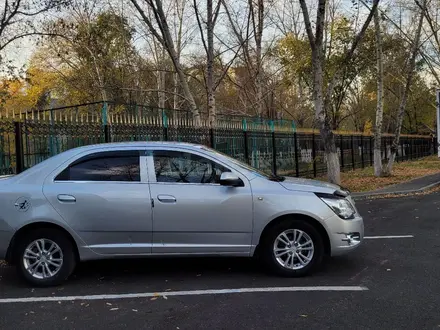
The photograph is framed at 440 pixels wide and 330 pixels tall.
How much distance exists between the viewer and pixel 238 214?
5531 millimetres

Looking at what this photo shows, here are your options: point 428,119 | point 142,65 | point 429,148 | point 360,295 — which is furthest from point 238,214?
point 428,119

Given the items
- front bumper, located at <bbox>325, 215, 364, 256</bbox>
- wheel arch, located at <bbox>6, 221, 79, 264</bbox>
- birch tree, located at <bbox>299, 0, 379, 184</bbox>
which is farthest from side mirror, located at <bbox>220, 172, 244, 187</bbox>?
birch tree, located at <bbox>299, 0, 379, 184</bbox>

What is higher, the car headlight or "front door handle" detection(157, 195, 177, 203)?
"front door handle" detection(157, 195, 177, 203)

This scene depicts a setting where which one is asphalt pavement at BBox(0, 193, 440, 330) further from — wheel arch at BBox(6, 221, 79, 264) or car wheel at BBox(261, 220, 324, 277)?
wheel arch at BBox(6, 221, 79, 264)

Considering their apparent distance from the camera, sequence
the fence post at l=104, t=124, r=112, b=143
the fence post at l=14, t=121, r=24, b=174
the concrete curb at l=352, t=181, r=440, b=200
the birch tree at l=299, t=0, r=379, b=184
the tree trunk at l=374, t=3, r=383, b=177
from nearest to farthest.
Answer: the fence post at l=14, t=121, r=24, b=174 < the fence post at l=104, t=124, r=112, b=143 < the birch tree at l=299, t=0, r=379, b=184 < the concrete curb at l=352, t=181, r=440, b=200 < the tree trunk at l=374, t=3, r=383, b=177

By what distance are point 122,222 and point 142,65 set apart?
95.9ft

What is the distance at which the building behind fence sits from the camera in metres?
9.04

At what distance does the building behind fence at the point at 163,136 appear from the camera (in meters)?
9.04

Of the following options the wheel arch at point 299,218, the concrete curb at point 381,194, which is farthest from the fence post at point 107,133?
the concrete curb at point 381,194

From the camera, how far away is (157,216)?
5488 mm

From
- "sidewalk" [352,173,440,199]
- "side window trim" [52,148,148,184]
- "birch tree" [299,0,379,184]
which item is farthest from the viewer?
"sidewalk" [352,173,440,199]

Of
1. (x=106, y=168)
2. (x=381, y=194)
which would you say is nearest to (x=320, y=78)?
(x=381, y=194)

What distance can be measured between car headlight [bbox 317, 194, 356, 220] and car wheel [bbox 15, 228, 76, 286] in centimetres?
313

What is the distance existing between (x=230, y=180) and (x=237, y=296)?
1.32 m
